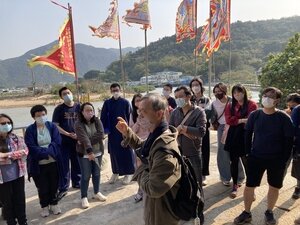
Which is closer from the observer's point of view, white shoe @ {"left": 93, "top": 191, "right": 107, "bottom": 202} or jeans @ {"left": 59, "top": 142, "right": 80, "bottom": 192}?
white shoe @ {"left": 93, "top": 191, "right": 107, "bottom": 202}

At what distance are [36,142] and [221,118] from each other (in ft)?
8.25

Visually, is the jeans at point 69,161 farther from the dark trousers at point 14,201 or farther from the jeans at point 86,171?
the dark trousers at point 14,201

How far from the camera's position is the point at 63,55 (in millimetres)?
5203

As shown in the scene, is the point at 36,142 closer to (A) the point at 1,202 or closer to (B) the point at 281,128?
(A) the point at 1,202

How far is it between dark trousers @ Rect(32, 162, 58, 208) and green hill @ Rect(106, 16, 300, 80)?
55787mm

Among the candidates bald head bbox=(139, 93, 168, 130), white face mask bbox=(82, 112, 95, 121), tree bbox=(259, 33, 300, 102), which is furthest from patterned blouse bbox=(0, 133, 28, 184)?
tree bbox=(259, 33, 300, 102)

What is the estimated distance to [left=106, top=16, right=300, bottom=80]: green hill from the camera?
65.9 metres

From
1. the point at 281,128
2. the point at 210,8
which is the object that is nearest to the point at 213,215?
the point at 281,128

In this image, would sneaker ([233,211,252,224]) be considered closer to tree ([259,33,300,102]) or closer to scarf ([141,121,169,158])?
scarf ([141,121,169,158])

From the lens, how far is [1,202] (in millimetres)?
3418

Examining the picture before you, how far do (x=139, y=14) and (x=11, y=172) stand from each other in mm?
5596

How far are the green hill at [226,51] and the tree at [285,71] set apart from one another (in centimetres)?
4521

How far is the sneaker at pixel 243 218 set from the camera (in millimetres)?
3316

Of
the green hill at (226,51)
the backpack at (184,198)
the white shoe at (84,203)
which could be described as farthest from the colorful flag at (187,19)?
the green hill at (226,51)
